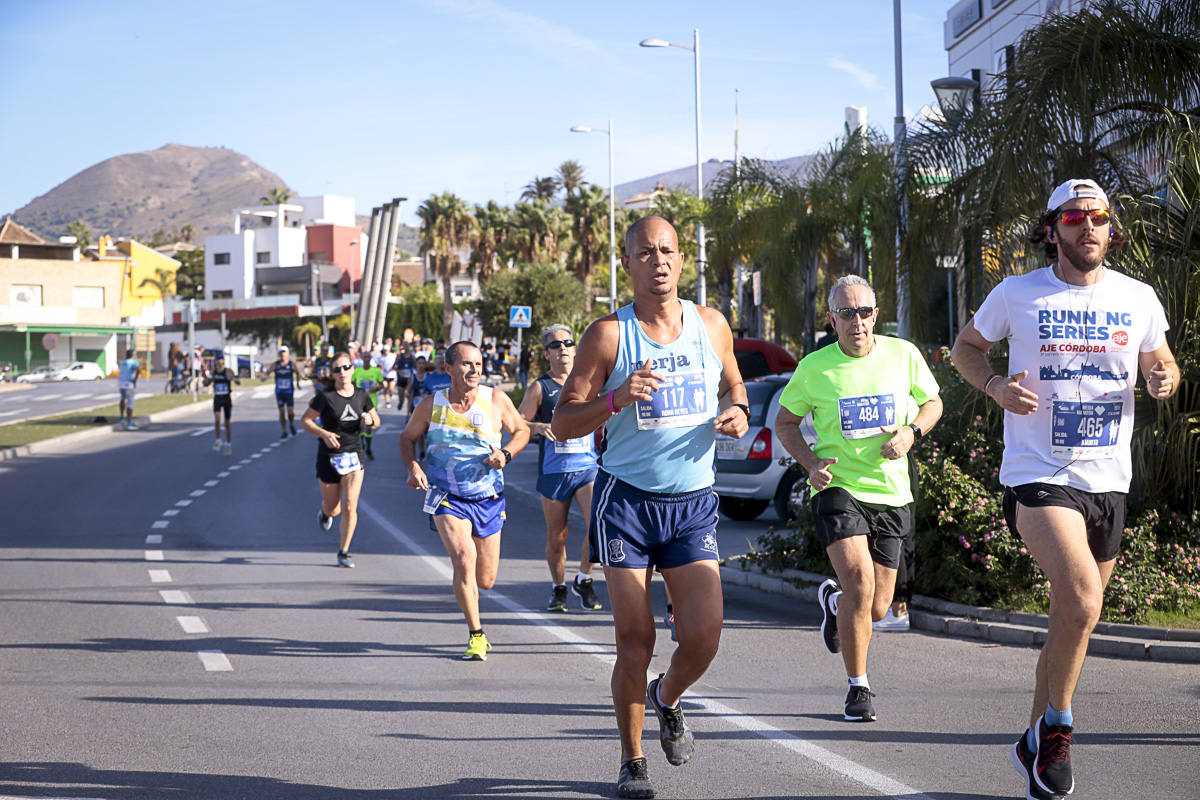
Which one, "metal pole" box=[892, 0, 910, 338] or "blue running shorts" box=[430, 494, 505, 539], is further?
"metal pole" box=[892, 0, 910, 338]

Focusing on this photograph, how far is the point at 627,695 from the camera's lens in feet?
16.0

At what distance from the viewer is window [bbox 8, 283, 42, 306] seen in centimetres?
9150

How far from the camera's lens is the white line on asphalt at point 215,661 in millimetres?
7852

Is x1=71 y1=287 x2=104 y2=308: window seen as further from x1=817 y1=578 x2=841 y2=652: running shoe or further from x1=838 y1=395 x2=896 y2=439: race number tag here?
x1=838 y1=395 x2=896 y2=439: race number tag

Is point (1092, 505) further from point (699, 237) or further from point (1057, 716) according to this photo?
point (699, 237)

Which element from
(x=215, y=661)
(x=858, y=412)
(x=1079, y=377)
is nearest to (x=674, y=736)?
(x=1079, y=377)

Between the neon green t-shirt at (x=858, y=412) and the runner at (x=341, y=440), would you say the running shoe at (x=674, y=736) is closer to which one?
the neon green t-shirt at (x=858, y=412)

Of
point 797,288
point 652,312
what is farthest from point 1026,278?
point 797,288

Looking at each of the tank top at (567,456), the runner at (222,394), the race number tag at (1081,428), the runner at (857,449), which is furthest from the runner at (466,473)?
the runner at (222,394)

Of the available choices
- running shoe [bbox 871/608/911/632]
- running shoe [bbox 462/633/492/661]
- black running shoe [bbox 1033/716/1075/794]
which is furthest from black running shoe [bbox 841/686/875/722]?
running shoe [bbox 871/608/911/632]

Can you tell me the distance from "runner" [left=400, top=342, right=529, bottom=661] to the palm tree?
245 feet

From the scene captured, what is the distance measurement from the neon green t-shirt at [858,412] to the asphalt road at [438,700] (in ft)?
3.57

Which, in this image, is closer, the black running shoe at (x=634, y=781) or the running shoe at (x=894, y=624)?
the black running shoe at (x=634, y=781)

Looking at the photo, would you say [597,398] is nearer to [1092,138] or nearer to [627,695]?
[627,695]
